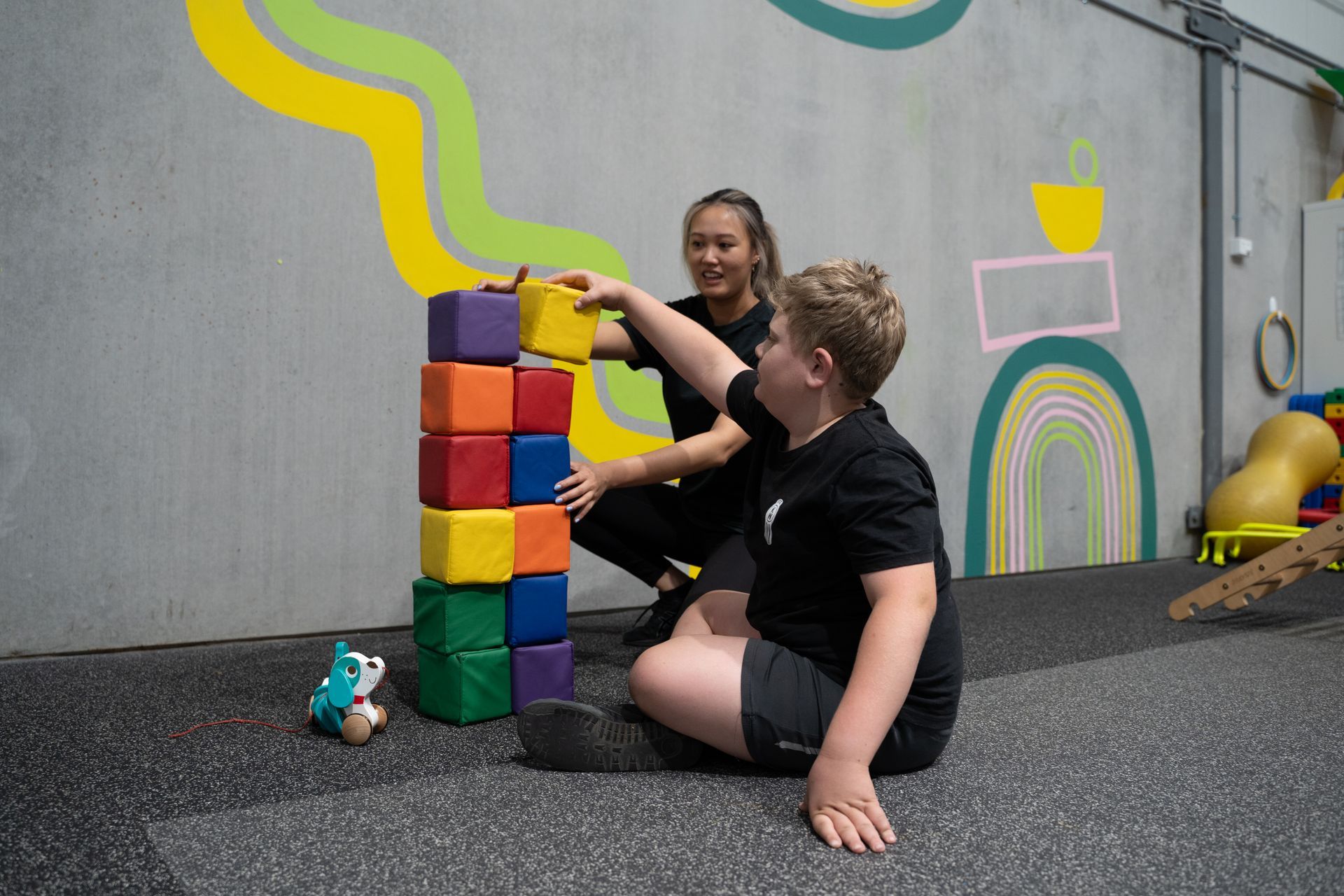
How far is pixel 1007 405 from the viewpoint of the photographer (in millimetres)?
3742

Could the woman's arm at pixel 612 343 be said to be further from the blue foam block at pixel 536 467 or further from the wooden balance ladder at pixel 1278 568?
the wooden balance ladder at pixel 1278 568

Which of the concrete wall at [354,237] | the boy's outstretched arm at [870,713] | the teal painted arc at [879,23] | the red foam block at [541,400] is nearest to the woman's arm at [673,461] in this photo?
the red foam block at [541,400]

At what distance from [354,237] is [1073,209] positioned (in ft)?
9.47

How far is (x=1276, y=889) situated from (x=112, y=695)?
177 cm

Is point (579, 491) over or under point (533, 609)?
over

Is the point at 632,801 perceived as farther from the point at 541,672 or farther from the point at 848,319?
the point at 848,319

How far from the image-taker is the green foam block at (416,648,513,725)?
5.08 feet

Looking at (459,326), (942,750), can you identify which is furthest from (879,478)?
(459,326)

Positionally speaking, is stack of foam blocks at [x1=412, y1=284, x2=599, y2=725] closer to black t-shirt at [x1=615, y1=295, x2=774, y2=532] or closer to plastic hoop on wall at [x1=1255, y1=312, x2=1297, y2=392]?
black t-shirt at [x1=615, y1=295, x2=774, y2=532]

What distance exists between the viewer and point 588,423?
278 centimetres

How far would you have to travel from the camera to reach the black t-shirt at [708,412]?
198 centimetres

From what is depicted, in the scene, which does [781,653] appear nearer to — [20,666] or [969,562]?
[20,666]

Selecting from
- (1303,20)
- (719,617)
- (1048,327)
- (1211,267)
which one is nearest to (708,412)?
(719,617)

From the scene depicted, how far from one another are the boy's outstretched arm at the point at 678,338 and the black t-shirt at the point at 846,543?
23cm
